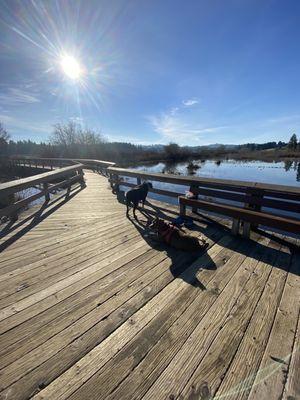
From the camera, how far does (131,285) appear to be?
2.35m

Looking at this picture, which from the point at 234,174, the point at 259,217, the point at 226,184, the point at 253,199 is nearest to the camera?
the point at 259,217

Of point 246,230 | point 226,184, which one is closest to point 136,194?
point 226,184

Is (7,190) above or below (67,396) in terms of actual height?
above

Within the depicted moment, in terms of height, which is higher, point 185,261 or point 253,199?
point 253,199

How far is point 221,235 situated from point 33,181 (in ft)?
14.5

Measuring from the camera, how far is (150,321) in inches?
73.1

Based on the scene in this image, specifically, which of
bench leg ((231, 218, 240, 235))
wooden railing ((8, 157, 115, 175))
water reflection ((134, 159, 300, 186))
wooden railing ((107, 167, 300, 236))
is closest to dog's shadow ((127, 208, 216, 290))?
bench leg ((231, 218, 240, 235))

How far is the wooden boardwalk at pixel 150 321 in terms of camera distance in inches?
54.2

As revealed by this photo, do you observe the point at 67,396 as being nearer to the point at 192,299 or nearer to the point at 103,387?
the point at 103,387

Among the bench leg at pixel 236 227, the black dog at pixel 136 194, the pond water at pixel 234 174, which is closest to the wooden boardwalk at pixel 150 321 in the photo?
the bench leg at pixel 236 227

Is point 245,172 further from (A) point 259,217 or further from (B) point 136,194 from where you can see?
(A) point 259,217

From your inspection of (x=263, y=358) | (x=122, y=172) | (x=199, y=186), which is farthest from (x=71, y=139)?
(x=263, y=358)

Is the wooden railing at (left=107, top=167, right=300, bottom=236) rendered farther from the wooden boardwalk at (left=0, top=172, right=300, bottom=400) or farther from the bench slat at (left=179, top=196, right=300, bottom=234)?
the wooden boardwalk at (left=0, top=172, right=300, bottom=400)

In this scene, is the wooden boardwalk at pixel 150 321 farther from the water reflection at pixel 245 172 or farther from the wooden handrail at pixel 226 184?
the water reflection at pixel 245 172
